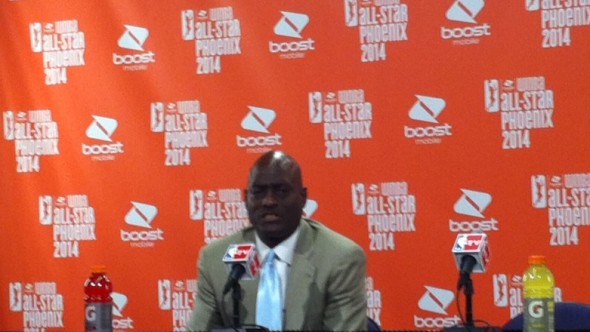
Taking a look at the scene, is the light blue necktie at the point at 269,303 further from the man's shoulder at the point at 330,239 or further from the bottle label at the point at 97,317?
the bottle label at the point at 97,317

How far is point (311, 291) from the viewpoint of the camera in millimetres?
3385

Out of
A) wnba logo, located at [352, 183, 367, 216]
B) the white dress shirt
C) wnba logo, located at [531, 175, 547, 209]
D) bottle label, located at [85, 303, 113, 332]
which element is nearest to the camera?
bottle label, located at [85, 303, 113, 332]

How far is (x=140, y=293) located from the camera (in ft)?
16.8

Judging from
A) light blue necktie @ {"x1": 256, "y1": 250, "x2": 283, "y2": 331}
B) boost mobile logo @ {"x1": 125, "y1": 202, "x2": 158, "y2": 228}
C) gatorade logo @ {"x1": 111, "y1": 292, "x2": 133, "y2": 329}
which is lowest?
gatorade logo @ {"x1": 111, "y1": 292, "x2": 133, "y2": 329}

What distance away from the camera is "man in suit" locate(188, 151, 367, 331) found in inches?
132

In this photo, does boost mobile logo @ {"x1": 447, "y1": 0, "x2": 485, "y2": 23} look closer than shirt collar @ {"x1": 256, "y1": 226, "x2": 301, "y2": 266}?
No

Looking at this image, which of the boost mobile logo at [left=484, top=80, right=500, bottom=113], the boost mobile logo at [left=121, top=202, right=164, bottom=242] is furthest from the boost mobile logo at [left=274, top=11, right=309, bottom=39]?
the boost mobile logo at [left=121, top=202, right=164, bottom=242]

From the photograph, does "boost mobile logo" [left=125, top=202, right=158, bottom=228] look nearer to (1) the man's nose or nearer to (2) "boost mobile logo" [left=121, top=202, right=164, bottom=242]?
(2) "boost mobile logo" [left=121, top=202, right=164, bottom=242]

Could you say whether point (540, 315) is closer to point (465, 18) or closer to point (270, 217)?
point (270, 217)

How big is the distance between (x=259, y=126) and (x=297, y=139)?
0.20 m

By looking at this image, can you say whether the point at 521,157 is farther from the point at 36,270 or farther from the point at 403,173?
the point at 36,270

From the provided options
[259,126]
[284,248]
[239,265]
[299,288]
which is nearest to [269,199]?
[284,248]

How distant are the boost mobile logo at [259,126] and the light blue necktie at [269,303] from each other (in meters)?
1.56

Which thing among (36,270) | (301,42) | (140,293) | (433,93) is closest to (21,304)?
(36,270)
